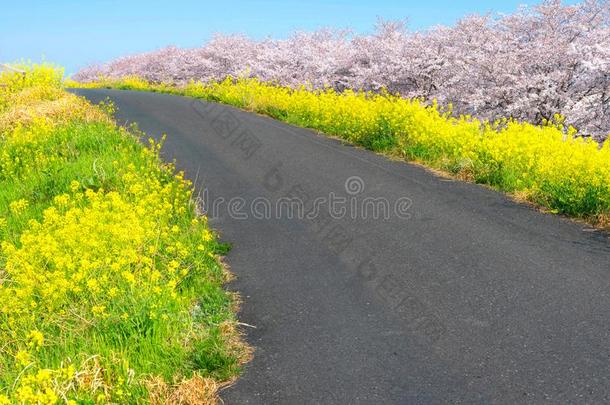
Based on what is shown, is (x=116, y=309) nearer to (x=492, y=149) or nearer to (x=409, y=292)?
(x=409, y=292)

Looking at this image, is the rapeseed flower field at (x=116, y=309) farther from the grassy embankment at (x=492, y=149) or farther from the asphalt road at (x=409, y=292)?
the grassy embankment at (x=492, y=149)

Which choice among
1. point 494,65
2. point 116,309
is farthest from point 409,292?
point 494,65

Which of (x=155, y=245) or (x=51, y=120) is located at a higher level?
(x=51, y=120)

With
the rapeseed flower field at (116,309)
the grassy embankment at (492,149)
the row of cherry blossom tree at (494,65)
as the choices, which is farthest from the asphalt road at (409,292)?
the row of cherry blossom tree at (494,65)

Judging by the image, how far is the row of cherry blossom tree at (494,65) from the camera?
57.3 ft

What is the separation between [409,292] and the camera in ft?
19.3

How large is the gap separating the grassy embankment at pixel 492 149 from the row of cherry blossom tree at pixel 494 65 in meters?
4.97

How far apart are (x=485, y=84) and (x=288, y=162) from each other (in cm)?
1073

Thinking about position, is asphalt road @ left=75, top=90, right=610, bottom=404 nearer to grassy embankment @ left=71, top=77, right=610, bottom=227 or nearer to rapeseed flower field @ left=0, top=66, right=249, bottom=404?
rapeseed flower field @ left=0, top=66, right=249, bottom=404

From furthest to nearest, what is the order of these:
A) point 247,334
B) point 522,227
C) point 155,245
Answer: point 522,227 < point 155,245 < point 247,334

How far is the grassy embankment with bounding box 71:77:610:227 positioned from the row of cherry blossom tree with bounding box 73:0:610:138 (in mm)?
4967

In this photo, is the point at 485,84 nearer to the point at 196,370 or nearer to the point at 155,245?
the point at 155,245

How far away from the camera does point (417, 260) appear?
675cm

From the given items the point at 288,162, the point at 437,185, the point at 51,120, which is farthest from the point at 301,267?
the point at 51,120
